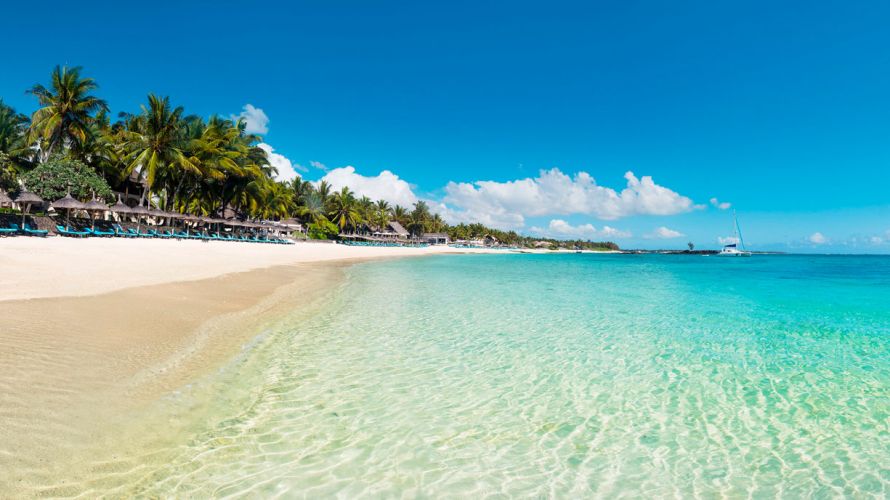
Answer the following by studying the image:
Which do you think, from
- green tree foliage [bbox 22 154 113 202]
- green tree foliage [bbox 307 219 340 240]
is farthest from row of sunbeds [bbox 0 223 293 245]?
green tree foliage [bbox 307 219 340 240]

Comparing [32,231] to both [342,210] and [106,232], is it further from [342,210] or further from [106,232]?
[342,210]

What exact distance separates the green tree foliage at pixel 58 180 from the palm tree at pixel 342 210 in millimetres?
42350

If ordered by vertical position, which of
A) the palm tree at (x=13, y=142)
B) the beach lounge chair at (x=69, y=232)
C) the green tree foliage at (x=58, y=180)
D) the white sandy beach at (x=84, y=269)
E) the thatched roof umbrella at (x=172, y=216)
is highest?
the palm tree at (x=13, y=142)

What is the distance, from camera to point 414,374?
5469 mm

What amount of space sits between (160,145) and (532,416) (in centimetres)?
3836

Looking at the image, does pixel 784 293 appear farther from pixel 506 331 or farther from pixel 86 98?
pixel 86 98

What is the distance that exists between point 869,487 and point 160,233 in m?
37.2

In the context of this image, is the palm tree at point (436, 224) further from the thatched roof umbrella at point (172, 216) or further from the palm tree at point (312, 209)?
the thatched roof umbrella at point (172, 216)

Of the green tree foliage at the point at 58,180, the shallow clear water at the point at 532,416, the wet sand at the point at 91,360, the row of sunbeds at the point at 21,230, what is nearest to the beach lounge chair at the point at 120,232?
the green tree foliage at the point at 58,180

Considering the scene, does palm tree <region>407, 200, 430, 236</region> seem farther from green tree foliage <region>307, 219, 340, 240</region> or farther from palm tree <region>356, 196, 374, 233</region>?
green tree foliage <region>307, 219, 340, 240</region>

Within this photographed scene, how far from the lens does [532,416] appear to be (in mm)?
4273

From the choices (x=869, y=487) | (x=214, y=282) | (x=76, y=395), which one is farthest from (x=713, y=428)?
(x=214, y=282)

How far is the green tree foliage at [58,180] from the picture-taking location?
90.0 ft

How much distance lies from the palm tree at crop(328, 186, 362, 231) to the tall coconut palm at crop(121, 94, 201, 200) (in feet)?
121
